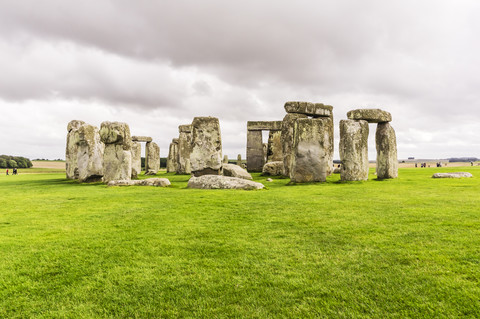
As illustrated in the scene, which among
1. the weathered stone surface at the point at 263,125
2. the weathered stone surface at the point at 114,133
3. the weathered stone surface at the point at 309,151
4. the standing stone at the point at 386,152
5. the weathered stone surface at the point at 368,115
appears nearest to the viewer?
the weathered stone surface at the point at 309,151

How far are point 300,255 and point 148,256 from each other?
1792 millimetres

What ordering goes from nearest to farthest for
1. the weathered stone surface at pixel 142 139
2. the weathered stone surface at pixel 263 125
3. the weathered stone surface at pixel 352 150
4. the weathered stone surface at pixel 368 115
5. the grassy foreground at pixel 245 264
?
the grassy foreground at pixel 245 264 < the weathered stone surface at pixel 352 150 < the weathered stone surface at pixel 368 115 < the weathered stone surface at pixel 263 125 < the weathered stone surface at pixel 142 139

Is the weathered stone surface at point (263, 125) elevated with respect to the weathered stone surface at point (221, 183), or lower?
elevated

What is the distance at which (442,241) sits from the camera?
12.8 ft

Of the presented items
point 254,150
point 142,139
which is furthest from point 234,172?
point 142,139

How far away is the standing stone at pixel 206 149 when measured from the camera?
46.0 feet

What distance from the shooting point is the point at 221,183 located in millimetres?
10391

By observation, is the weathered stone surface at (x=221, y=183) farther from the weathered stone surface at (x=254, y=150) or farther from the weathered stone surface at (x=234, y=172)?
the weathered stone surface at (x=254, y=150)

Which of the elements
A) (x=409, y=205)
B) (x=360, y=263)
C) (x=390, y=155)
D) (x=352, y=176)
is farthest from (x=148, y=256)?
(x=390, y=155)

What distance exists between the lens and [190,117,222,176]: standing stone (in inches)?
Result: 552

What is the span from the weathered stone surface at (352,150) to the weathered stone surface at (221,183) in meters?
4.12

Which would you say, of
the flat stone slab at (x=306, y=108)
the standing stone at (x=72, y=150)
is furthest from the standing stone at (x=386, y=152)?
the standing stone at (x=72, y=150)

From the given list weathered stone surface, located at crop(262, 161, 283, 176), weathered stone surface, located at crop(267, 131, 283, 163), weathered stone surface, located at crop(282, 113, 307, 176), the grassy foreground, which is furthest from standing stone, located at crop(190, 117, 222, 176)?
weathered stone surface, located at crop(267, 131, 283, 163)

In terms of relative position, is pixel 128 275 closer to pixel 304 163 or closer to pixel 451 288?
pixel 451 288
